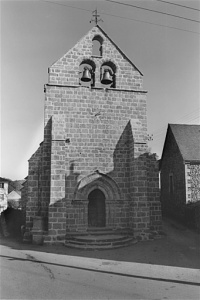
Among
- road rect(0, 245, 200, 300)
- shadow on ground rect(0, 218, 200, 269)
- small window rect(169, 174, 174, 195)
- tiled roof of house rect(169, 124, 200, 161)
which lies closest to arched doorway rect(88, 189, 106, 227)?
shadow on ground rect(0, 218, 200, 269)

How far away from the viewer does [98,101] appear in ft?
49.6

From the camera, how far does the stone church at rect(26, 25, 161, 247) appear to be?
13609mm

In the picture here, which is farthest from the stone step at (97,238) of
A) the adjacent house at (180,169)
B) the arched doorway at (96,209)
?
the adjacent house at (180,169)

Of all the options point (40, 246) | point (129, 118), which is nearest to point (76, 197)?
point (40, 246)

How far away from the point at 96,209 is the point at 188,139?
1028 cm

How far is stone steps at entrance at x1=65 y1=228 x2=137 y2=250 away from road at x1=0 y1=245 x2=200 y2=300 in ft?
5.38

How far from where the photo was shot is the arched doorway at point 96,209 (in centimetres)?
1442

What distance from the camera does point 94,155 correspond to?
47.8 ft

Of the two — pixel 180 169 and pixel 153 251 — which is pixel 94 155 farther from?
pixel 180 169

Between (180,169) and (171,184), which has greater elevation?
(180,169)

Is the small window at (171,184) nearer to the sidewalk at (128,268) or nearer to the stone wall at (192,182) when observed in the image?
the stone wall at (192,182)

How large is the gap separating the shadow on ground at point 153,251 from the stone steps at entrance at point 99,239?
0.32m

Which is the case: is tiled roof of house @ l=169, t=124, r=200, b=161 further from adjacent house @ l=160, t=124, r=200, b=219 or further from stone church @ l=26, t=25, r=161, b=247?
stone church @ l=26, t=25, r=161, b=247

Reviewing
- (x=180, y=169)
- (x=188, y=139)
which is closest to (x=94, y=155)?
(x=180, y=169)
